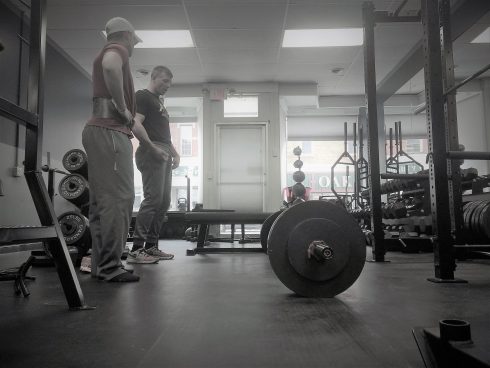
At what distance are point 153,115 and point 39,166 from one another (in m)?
1.56

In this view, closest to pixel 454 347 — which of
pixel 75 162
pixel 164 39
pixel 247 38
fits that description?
pixel 75 162

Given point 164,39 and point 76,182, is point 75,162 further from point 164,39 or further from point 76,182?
point 164,39

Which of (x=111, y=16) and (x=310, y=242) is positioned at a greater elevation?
(x=111, y=16)

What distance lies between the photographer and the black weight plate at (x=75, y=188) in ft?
9.87

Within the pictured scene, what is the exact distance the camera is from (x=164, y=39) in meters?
5.23

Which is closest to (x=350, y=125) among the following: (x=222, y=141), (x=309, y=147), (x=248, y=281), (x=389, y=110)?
(x=389, y=110)

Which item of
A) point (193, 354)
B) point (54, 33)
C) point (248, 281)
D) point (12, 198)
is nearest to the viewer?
point (193, 354)

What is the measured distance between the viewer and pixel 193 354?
2.68 ft

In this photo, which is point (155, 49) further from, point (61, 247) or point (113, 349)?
point (113, 349)

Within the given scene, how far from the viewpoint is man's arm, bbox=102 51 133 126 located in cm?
176

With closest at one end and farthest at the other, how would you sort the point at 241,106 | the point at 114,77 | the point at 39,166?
the point at 39,166 < the point at 114,77 < the point at 241,106

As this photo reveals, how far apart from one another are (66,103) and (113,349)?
510 cm

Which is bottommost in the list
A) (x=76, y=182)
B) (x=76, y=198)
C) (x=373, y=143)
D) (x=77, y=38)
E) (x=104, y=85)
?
(x=76, y=198)

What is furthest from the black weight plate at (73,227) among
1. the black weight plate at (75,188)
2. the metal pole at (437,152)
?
the metal pole at (437,152)
